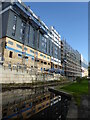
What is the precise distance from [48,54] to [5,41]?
1043 inches

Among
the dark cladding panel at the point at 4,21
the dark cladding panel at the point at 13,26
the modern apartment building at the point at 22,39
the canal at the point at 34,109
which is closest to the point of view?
the canal at the point at 34,109

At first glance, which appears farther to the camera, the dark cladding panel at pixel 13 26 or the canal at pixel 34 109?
the dark cladding panel at pixel 13 26

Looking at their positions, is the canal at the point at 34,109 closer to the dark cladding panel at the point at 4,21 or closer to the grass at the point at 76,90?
the grass at the point at 76,90

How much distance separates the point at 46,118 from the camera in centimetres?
562

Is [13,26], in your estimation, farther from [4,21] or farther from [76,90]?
[76,90]

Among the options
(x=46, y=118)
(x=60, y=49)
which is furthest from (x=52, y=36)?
(x=46, y=118)

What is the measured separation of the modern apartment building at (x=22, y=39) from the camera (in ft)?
103

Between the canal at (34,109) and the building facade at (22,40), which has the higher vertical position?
the building facade at (22,40)

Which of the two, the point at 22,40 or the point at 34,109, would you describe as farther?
the point at 22,40

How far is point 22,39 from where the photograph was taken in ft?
123

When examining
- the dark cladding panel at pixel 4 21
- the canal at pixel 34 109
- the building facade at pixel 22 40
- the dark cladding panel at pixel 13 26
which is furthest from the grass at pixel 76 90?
the dark cladding panel at pixel 4 21

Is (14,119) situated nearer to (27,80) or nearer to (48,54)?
Result: (27,80)

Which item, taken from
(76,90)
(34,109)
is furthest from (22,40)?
(34,109)

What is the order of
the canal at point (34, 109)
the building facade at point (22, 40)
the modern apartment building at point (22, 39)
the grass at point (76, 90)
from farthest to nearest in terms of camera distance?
1. the modern apartment building at point (22, 39)
2. the building facade at point (22, 40)
3. the grass at point (76, 90)
4. the canal at point (34, 109)
